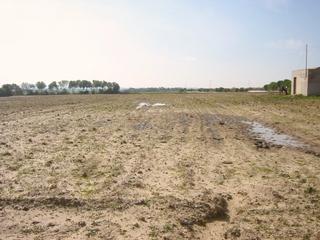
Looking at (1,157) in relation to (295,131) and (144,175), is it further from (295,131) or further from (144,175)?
(295,131)

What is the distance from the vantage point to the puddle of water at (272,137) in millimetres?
12992

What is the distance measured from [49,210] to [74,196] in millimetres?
632

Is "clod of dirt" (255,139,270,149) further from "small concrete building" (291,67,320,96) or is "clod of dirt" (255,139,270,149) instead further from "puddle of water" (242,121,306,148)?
"small concrete building" (291,67,320,96)

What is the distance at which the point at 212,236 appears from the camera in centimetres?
532

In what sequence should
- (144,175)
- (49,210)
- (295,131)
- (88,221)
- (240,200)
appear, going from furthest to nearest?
(295,131) < (144,175) < (240,200) < (49,210) < (88,221)

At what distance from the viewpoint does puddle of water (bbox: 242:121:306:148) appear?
12992mm

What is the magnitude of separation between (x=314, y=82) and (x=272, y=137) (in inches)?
1280

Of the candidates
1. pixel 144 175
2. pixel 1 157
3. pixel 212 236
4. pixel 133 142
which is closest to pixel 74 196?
pixel 144 175

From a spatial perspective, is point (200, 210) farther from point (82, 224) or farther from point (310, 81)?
point (310, 81)

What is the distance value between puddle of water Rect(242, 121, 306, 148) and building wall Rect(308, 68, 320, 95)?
2860 centimetres

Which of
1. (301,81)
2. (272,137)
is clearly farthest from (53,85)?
(272,137)

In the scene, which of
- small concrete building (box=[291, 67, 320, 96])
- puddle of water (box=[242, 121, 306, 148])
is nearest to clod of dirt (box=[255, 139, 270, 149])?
puddle of water (box=[242, 121, 306, 148])

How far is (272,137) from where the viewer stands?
A: 14.4m

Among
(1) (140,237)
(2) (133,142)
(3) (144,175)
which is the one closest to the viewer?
(1) (140,237)
